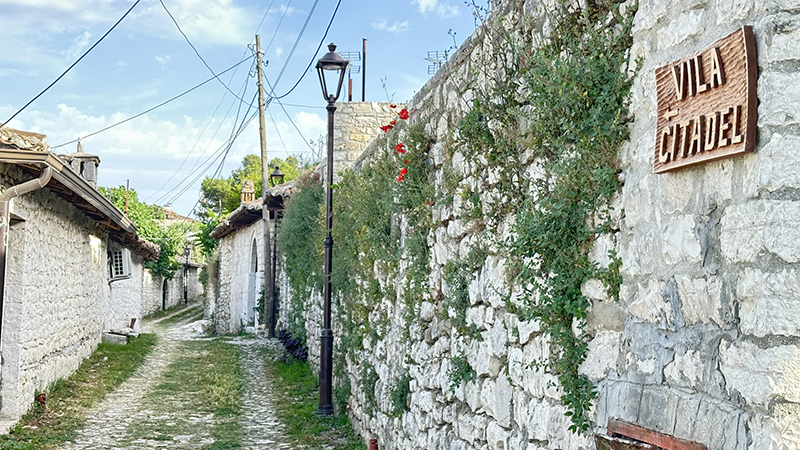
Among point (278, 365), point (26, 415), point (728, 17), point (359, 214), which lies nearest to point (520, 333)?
point (728, 17)

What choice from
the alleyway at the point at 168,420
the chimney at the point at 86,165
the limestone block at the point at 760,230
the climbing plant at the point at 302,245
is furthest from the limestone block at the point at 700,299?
the chimney at the point at 86,165

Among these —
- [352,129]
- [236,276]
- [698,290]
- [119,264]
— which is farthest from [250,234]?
[698,290]

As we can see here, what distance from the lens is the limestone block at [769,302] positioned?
1734mm

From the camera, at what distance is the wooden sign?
6.00 ft

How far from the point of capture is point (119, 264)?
16.1m

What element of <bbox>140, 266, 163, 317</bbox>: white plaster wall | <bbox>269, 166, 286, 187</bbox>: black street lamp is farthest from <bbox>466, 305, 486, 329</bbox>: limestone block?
<bbox>140, 266, 163, 317</bbox>: white plaster wall

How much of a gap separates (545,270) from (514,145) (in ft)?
2.34

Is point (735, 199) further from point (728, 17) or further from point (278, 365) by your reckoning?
point (278, 365)

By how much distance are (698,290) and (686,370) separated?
24 centimetres

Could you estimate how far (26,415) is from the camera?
7500mm

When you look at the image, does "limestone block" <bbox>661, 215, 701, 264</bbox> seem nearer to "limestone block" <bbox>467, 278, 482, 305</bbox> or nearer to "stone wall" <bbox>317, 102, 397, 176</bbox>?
"limestone block" <bbox>467, 278, 482, 305</bbox>

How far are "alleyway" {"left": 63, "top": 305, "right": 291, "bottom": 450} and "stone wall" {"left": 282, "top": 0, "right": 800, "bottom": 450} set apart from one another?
461cm

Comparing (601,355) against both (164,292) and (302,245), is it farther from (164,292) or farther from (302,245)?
(164,292)

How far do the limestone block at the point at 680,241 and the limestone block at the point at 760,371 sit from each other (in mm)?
279
